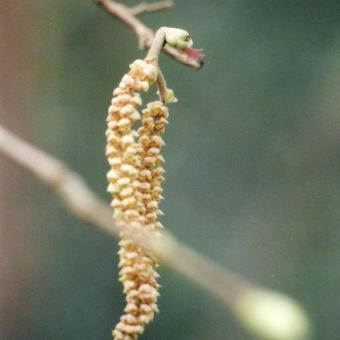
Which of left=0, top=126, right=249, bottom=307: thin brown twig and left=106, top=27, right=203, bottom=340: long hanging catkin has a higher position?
left=106, top=27, right=203, bottom=340: long hanging catkin

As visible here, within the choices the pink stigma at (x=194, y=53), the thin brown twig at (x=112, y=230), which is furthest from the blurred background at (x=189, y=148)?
the thin brown twig at (x=112, y=230)

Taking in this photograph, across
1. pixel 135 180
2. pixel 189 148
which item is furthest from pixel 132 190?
pixel 189 148

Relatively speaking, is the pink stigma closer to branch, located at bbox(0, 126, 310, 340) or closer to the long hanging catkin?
the long hanging catkin

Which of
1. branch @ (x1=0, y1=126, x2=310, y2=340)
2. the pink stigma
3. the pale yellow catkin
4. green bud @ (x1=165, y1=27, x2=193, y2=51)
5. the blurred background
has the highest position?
the blurred background

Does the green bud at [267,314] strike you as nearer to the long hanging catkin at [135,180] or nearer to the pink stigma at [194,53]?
the long hanging catkin at [135,180]

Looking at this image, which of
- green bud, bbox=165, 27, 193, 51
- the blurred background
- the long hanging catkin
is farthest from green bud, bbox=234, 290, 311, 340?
the blurred background
